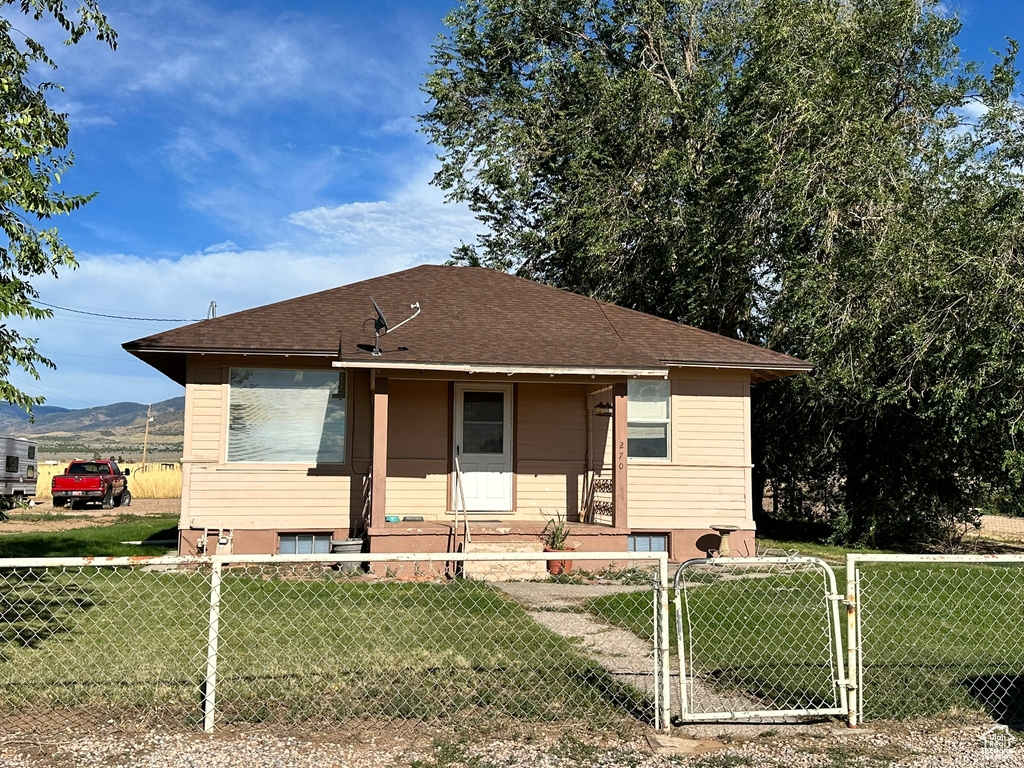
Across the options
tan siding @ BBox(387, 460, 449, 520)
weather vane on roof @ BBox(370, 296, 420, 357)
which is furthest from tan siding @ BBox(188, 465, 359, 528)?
weather vane on roof @ BBox(370, 296, 420, 357)

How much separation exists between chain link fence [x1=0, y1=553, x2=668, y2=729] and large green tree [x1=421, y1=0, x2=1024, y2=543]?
24.7ft

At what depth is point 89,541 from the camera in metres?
16.3

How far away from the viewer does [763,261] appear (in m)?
18.3

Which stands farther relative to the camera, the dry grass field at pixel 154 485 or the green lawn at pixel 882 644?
the dry grass field at pixel 154 485

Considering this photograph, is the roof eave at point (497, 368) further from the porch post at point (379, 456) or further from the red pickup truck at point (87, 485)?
the red pickup truck at point (87, 485)

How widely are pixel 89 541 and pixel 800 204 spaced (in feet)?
47.4

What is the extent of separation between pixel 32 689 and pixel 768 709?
4754 millimetres

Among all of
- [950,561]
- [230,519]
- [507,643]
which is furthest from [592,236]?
[950,561]

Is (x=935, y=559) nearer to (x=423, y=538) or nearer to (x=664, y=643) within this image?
(x=664, y=643)

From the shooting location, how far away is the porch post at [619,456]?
41.3 ft

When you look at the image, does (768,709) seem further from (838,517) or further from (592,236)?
(592,236)

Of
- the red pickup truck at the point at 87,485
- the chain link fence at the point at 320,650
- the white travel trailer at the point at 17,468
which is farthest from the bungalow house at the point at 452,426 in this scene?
the white travel trailer at the point at 17,468

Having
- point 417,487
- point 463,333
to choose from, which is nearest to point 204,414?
point 417,487

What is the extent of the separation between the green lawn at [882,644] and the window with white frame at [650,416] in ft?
10.7
